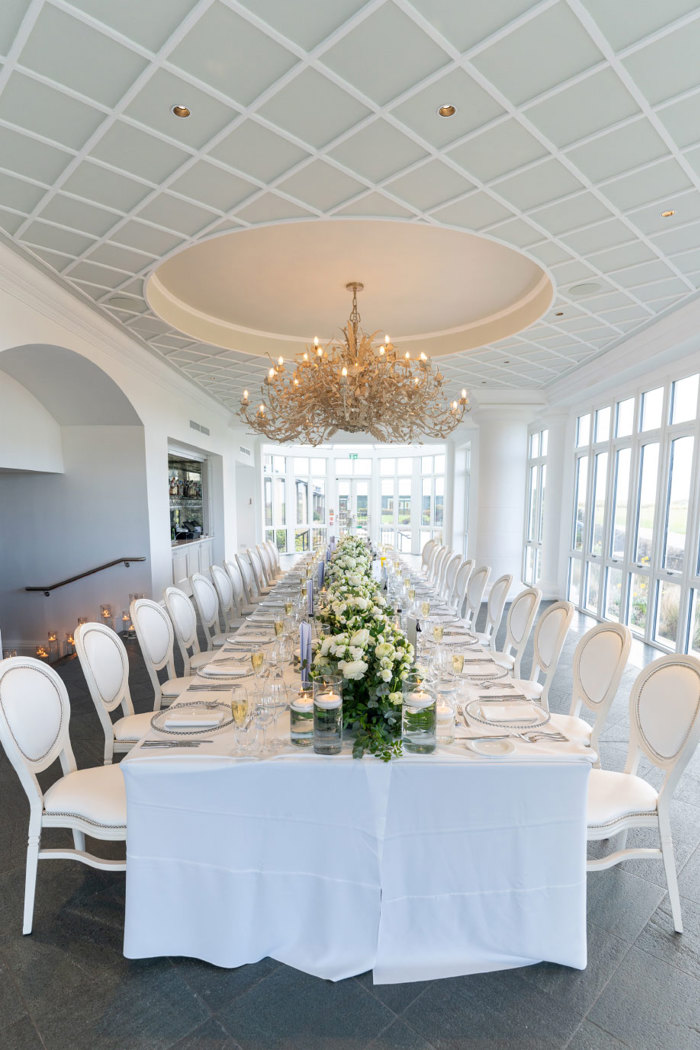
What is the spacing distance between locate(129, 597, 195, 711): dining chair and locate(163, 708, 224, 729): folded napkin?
3.63 feet

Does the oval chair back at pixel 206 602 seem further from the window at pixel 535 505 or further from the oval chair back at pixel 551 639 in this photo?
the window at pixel 535 505

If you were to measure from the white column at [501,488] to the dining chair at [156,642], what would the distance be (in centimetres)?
690

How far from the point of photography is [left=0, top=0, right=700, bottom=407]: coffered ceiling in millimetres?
1835

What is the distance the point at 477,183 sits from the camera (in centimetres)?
281

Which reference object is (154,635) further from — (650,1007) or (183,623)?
(650,1007)

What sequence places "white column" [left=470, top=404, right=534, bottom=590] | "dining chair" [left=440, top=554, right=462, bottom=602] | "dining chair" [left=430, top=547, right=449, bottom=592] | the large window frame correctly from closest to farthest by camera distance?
1. "dining chair" [left=440, top=554, right=462, bottom=602]
2. "dining chair" [left=430, top=547, right=449, bottom=592]
3. "white column" [left=470, top=404, right=534, bottom=590]
4. the large window frame

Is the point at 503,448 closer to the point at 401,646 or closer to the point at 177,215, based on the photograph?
the point at 177,215

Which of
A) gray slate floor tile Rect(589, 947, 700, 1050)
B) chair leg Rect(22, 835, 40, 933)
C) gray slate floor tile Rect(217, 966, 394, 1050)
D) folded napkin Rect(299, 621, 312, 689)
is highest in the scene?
folded napkin Rect(299, 621, 312, 689)

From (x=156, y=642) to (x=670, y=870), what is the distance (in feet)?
→ 10.1

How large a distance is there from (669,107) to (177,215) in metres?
2.67


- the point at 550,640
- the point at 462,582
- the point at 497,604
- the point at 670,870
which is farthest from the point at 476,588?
the point at 670,870

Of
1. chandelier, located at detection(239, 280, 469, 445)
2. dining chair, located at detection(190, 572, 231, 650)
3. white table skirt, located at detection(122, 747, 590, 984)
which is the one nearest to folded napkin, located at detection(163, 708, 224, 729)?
white table skirt, located at detection(122, 747, 590, 984)

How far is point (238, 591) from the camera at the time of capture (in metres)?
6.18

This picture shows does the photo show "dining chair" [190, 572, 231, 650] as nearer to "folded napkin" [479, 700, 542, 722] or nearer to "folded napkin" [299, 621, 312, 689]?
"folded napkin" [299, 621, 312, 689]
